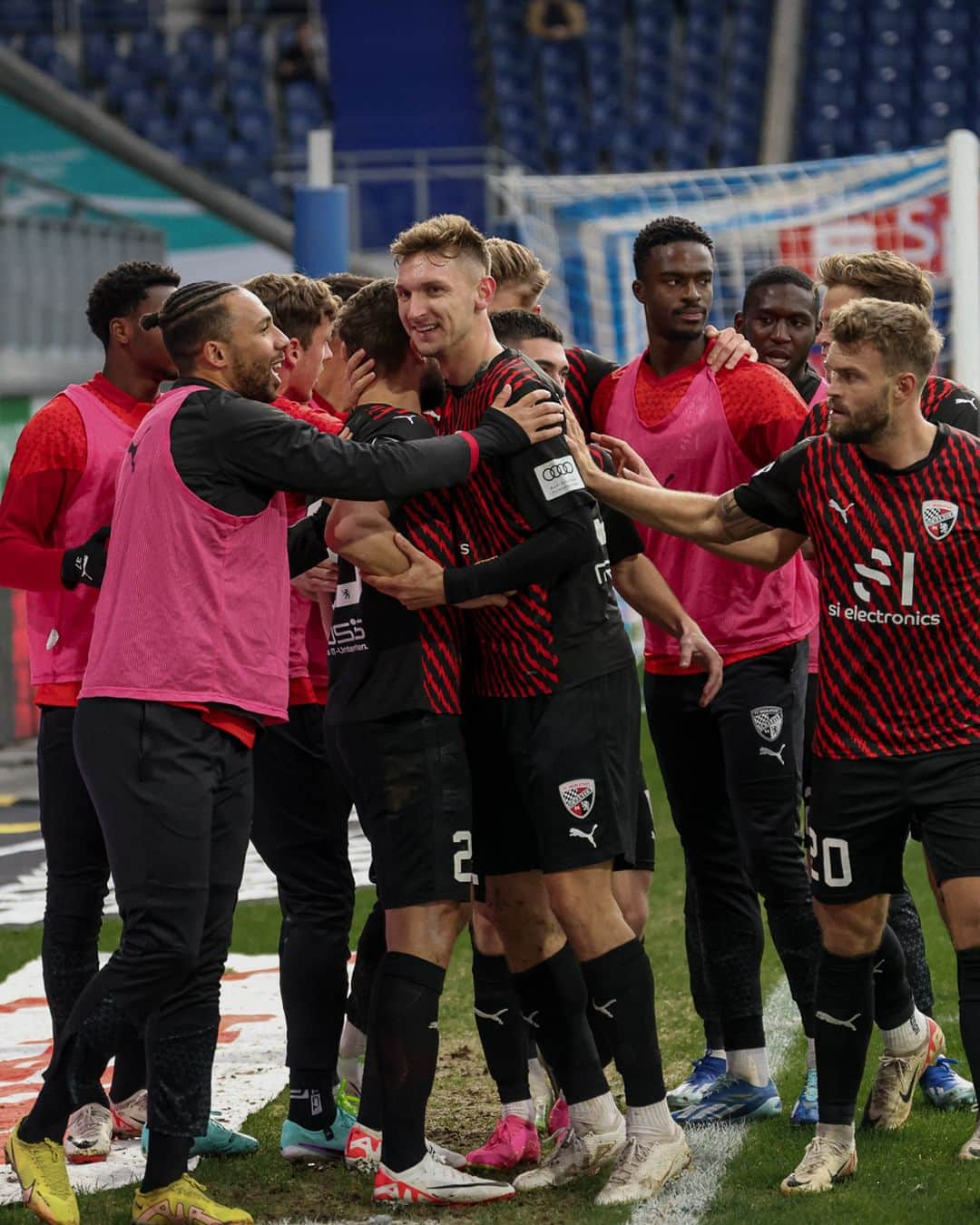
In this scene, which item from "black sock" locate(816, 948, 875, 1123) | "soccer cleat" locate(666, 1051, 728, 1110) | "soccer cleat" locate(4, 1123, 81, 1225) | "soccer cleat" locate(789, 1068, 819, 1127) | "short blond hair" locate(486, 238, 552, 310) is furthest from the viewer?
"short blond hair" locate(486, 238, 552, 310)

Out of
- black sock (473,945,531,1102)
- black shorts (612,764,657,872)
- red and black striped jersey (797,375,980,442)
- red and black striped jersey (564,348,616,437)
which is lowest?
black sock (473,945,531,1102)

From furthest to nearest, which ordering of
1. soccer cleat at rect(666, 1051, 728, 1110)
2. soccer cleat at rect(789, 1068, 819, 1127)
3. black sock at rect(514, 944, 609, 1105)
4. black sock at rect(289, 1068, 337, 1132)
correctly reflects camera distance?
1. soccer cleat at rect(666, 1051, 728, 1110)
2. soccer cleat at rect(789, 1068, 819, 1127)
3. black sock at rect(289, 1068, 337, 1132)
4. black sock at rect(514, 944, 609, 1105)

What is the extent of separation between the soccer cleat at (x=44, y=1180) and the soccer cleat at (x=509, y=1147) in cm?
104

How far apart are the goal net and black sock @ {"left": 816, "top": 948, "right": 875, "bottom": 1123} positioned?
6.97 meters

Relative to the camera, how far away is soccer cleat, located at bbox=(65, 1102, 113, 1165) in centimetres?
471

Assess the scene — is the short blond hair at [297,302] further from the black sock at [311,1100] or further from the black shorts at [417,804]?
the black sock at [311,1100]

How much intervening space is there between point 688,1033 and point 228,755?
242 centimetres

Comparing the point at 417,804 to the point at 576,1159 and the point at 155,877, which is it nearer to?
the point at 155,877

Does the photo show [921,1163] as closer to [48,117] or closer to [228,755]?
[228,755]

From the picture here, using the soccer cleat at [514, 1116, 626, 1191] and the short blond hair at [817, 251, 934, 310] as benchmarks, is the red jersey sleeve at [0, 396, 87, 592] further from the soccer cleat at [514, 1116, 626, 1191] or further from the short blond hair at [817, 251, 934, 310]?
the short blond hair at [817, 251, 934, 310]

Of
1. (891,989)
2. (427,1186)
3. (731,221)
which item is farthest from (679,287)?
(731,221)

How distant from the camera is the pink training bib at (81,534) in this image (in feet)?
15.6

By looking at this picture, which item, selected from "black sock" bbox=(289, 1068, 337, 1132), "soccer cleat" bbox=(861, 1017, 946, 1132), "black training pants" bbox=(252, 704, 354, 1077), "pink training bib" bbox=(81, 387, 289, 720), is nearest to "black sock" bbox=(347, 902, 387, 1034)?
"black training pants" bbox=(252, 704, 354, 1077)

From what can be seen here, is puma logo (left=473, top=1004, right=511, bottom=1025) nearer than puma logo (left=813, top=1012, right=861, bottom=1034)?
No
